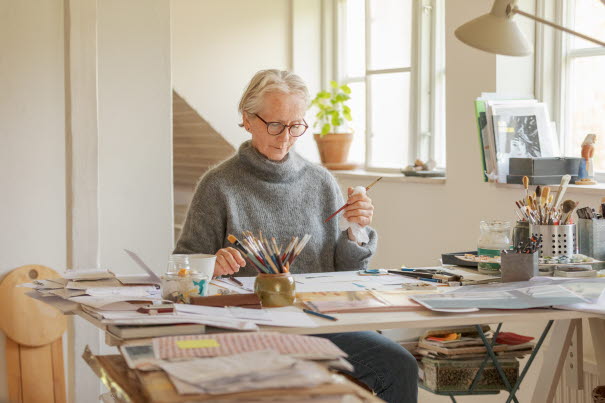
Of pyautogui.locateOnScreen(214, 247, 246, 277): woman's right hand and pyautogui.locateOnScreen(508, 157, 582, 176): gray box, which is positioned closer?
pyautogui.locateOnScreen(214, 247, 246, 277): woman's right hand

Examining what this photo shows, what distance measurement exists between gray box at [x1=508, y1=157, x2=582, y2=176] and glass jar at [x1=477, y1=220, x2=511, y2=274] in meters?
0.80

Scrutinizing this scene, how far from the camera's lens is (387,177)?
177 inches

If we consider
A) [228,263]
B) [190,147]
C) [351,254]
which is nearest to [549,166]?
[351,254]

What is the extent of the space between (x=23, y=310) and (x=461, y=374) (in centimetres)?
198

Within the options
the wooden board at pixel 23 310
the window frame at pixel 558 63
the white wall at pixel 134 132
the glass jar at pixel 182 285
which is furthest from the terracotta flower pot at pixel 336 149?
the glass jar at pixel 182 285

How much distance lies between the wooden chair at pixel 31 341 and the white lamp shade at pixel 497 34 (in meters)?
2.16

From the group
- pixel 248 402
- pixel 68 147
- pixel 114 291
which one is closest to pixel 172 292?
pixel 114 291

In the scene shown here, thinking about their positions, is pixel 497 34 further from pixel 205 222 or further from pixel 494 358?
pixel 205 222

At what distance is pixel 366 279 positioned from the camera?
2.46m

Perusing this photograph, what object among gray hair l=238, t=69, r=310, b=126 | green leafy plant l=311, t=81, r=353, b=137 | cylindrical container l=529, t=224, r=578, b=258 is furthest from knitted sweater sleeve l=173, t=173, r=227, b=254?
green leafy plant l=311, t=81, r=353, b=137

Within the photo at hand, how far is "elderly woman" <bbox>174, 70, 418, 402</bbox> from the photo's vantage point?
9.01 ft

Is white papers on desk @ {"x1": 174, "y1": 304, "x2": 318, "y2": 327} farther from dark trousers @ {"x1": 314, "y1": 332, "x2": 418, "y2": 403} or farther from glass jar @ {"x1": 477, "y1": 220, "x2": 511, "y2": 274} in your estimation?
glass jar @ {"x1": 477, "y1": 220, "x2": 511, "y2": 274}

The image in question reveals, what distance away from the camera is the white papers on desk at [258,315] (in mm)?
1834

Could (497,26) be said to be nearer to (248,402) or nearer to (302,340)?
(302,340)
